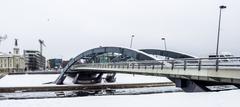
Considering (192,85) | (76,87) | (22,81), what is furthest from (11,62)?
(192,85)

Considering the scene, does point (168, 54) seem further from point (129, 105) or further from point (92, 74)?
point (129, 105)

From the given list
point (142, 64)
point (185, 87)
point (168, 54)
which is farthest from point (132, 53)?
point (185, 87)

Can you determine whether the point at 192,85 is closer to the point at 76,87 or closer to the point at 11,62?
the point at 76,87

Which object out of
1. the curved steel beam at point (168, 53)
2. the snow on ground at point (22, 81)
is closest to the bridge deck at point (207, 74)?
the curved steel beam at point (168, 53)

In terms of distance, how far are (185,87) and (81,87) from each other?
1885 inches

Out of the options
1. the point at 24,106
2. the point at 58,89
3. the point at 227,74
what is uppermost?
the point at 227,74

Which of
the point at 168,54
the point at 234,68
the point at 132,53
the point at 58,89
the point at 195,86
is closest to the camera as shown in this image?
the point at 234,68

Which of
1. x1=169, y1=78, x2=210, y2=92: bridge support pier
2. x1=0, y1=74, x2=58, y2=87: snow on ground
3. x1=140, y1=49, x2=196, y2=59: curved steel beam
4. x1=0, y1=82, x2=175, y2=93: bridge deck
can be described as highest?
x1=140, y1=49, x2=196, y2=59: curved steel beam

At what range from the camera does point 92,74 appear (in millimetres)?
81812

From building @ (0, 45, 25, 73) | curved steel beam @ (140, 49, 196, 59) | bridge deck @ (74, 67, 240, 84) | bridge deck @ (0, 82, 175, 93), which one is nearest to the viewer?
bridge deck @ (74, 67, 240, 84)

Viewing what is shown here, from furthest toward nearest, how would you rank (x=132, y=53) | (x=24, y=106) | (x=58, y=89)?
(x=58, y=89) < (x=132, y=53) < (x=24, y=106)

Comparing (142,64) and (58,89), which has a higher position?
(142,64)

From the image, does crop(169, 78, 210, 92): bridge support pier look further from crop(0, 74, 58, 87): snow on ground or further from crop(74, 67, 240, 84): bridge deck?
crop(0, 74, 58, 87): snow on ground

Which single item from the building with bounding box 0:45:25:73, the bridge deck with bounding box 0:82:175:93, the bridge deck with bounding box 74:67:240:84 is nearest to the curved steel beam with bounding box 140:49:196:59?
the bridge deck with bounding box 0:82:175:93
